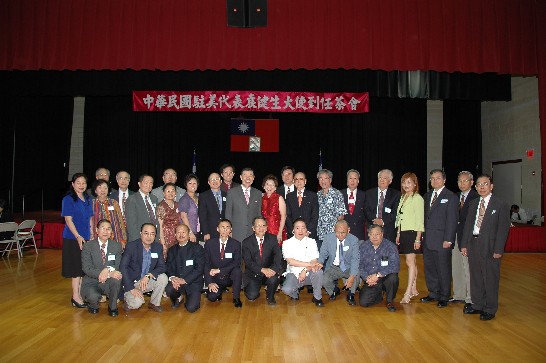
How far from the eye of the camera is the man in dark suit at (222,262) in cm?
461

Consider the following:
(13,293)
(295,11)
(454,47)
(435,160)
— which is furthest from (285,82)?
(13,293)

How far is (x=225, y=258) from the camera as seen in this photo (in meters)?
4.70

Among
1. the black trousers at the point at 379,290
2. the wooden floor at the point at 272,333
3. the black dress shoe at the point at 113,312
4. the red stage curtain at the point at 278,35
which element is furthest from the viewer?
the red stage curtain at the point at 278,35

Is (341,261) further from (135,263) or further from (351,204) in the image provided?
(135,263)

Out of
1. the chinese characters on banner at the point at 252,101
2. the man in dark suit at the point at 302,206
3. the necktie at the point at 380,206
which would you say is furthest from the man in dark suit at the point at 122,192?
the chinese characters on banner at the point at 252,101

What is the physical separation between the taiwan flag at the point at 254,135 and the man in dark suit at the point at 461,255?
23.3 feet

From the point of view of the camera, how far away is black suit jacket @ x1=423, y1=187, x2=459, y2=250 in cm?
438

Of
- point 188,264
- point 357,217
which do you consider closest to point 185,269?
point 188,264

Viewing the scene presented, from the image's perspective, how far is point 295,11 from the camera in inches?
289

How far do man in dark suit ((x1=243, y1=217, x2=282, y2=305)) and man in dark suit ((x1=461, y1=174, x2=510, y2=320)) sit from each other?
180 centimetres

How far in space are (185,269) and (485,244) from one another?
8.83 feet

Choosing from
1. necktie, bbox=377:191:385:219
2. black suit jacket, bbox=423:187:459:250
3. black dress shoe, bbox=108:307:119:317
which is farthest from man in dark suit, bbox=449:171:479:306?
black dress shoe, bbox=108:307:119:317

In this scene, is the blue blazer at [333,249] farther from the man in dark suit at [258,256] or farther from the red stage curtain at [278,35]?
the red stage curtain at [278,35]

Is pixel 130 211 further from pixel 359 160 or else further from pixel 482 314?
pixel 359 160
